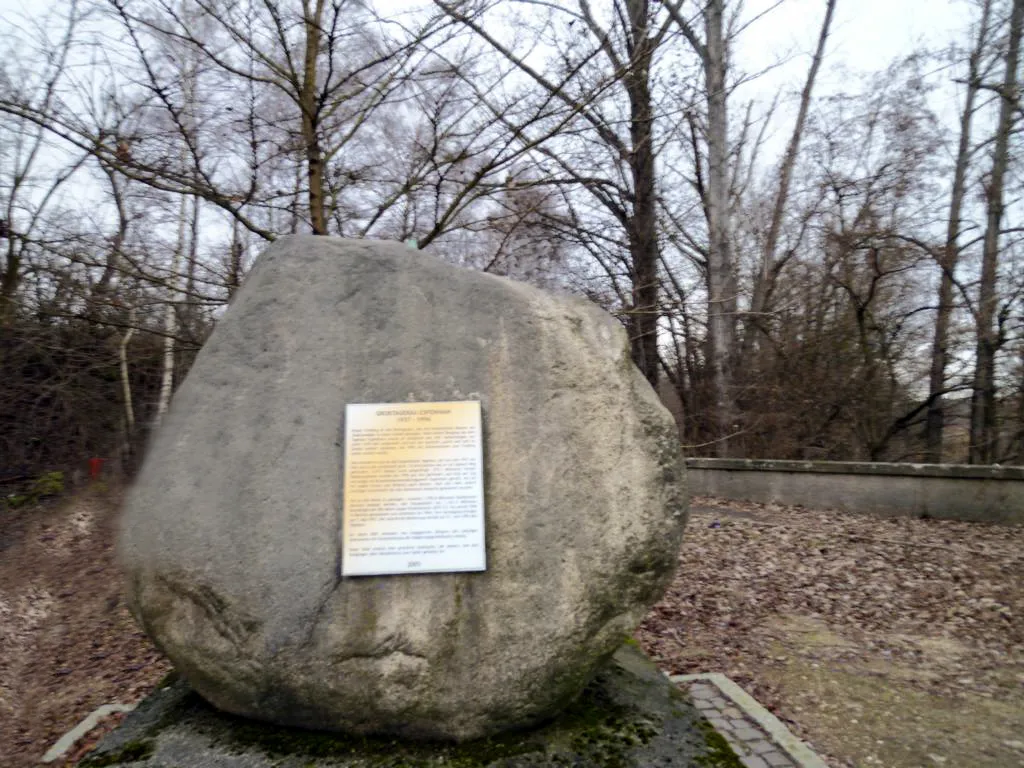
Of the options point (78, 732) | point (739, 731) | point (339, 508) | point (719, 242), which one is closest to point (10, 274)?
point (78, 732)

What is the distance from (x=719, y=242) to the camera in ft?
34.4

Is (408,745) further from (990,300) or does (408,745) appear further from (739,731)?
(990,300)

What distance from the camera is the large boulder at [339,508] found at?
2449 millimetres

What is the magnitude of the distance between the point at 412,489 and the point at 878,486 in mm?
7563

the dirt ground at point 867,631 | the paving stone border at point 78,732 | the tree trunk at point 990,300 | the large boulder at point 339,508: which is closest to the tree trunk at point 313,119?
the large boulder at point 339,508

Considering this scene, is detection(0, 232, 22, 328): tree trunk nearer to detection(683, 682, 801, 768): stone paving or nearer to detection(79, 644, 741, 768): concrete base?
detection(79, 644, 741, 768): concrete base

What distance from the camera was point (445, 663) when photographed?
246 cm

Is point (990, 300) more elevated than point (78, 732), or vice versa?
point (990, 300)

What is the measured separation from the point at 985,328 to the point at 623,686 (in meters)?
8.56

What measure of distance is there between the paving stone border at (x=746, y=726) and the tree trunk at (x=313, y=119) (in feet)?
13.8

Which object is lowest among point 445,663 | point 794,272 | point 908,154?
point 445,663

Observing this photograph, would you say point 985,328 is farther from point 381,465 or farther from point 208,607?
point 208,607

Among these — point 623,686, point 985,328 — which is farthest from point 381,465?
point 985,328

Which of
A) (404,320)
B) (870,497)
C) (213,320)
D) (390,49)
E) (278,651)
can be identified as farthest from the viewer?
(870,497)
